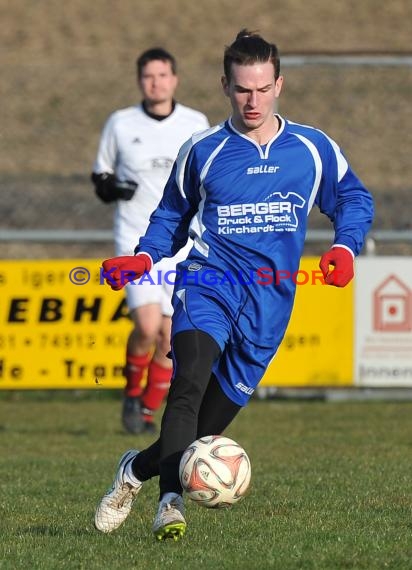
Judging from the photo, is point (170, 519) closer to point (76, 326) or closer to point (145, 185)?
point (145, 185)

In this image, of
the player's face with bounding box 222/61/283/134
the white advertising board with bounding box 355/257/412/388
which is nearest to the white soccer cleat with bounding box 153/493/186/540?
the player's face with bounding box 222/61/283/134

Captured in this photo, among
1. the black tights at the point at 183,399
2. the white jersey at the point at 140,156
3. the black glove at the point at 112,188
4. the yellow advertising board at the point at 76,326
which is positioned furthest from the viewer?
the yellow advertising board at the point at 76,326

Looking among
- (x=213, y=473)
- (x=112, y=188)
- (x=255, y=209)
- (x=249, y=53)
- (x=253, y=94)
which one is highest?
(x=249, y=53)

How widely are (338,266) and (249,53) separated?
951mm

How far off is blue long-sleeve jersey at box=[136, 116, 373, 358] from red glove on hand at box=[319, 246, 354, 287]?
9 cm

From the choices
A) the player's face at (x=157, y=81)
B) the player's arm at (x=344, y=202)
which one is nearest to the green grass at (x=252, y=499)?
the player's arm at (x=344, y=202)

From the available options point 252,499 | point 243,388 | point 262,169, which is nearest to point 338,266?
point 262,169

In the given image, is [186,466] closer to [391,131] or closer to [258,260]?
[258,260]

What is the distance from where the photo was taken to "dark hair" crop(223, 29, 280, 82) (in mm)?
5449

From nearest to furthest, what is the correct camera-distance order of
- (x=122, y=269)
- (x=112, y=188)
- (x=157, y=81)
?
(x=122, y=269) < (x=112, y=188) < (x=157, y=81)

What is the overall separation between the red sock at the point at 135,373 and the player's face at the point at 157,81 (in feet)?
6.15

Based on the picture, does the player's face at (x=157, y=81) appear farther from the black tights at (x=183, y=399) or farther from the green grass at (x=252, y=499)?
the black tights at (x=183, y=399)

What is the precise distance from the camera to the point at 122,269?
532 centimetres

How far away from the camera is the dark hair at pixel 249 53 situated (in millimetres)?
5449
